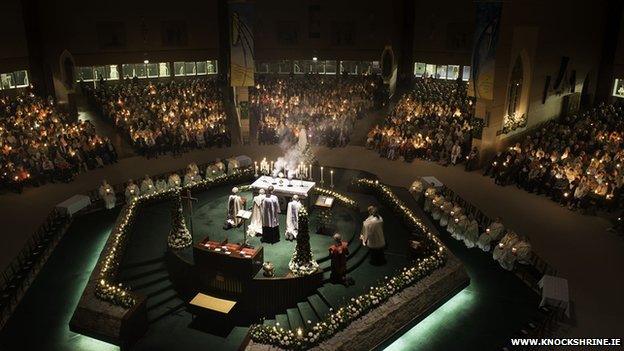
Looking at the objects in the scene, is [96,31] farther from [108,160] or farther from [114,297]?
[114,297]

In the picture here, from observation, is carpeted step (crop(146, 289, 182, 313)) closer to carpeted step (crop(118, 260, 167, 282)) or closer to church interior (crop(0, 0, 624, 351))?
church interior (crop(0, 0, 624, 351))

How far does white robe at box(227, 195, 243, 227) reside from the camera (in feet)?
53.0

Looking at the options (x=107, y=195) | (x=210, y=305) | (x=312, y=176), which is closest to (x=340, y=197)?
(x=312, y=176)

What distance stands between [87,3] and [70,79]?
19.3 ft

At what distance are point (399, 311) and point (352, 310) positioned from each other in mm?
1321

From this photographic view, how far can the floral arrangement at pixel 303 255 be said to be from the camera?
12.9 m

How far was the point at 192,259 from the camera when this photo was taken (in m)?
14.0

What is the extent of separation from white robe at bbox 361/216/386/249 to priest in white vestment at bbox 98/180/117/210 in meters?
10.9

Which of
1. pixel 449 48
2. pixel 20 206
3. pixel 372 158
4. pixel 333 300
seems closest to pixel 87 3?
pixel 20 206

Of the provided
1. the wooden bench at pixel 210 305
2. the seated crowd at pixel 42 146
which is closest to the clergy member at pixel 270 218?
the wooden bench at pixel 210 305

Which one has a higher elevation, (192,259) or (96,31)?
(96,31)

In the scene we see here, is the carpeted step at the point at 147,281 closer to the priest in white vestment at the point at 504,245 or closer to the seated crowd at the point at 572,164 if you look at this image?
the priest in white vestment at the point at 504,245

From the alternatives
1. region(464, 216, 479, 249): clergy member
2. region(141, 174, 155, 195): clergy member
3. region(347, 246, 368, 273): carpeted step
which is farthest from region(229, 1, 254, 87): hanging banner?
region(464, 216, 479, 249): clergy member

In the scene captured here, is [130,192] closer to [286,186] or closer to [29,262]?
[29,262]
